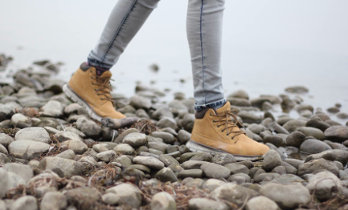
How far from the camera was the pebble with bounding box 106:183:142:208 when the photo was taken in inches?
59.9

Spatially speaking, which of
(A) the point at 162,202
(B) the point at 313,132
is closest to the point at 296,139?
(B) the point at 313,132

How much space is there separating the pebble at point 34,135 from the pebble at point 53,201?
0.82m

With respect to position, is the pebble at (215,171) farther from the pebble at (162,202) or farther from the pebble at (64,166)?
the pebble at (64,166)

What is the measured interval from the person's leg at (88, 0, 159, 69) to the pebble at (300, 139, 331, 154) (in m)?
1.40

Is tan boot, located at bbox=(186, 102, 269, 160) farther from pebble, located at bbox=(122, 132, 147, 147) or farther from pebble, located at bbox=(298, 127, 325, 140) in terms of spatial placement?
pebble, located at bbox=(298, 127, 325, 140)

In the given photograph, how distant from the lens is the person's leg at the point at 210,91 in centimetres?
223

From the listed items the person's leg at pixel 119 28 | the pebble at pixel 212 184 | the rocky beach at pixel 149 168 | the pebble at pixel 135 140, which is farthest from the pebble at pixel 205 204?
the person's leg at pixel 119 28

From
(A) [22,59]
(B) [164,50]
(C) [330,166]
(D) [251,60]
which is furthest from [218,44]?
(B) [164,50]

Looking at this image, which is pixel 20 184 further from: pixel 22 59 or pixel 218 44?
pixel 22 59

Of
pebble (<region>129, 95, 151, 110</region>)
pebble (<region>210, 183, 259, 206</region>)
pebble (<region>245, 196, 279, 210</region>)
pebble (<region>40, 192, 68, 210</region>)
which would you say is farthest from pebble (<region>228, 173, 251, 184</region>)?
pebble (<region>129, 95, 151, 110</region>)

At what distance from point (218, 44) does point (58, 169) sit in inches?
44.7

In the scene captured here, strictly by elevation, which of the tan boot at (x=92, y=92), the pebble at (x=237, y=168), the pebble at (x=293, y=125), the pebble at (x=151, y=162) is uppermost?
the tan boot at (x=92, y=92)

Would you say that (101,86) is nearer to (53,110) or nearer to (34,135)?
(53,110)

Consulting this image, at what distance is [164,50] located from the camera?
9180mm
